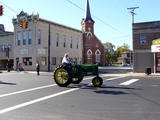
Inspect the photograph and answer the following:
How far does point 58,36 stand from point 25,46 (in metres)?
8.23

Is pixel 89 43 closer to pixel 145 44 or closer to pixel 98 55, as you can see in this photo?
pixel 98 55

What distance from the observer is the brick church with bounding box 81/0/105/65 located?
5704 centimetres

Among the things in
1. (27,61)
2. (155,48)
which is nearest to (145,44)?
(155,48)

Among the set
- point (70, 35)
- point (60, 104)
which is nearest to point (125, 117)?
point (60, 104)

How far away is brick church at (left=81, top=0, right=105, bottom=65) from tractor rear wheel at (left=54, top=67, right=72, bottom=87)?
1739 inches

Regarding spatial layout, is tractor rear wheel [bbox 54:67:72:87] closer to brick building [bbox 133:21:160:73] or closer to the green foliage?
brick building [bbox 133:21:160:73]

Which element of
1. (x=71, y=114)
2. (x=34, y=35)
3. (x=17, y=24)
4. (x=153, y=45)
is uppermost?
(x=17, y=24)

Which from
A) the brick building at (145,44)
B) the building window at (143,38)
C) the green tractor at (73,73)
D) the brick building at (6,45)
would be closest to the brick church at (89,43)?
the brick building at (6,45)

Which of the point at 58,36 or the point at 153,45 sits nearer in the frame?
the point at 153,45

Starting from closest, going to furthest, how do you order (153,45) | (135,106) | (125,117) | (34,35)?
(125,117) → (135,106) → (153,45) → (34,35)

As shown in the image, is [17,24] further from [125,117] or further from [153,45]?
[125,117]

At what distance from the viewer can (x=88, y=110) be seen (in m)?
5.82

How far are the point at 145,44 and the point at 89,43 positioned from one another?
32871 mm

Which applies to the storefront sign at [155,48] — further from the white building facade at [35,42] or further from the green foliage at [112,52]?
the green foliage at [112,52]
